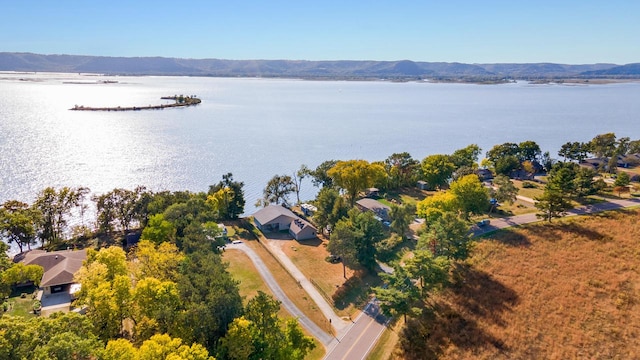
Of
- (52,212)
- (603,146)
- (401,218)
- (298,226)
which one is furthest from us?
(603,146)

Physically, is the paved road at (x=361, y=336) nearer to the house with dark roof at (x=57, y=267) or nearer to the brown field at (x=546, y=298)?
the brown field at (x=546, y=298)

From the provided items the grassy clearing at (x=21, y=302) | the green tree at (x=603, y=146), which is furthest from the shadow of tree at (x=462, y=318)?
the green tree at (x=603, y=146)

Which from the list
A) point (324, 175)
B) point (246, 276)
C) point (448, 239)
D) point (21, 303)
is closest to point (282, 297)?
point (246, 276)

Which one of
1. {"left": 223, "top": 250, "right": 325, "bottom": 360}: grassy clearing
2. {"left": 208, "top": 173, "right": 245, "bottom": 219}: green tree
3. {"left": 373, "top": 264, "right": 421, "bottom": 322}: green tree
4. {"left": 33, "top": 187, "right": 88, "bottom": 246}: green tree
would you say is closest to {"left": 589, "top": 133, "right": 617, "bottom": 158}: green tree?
{"left": 373, "top": 264, "right": 421, "bottom": 322}: green tree

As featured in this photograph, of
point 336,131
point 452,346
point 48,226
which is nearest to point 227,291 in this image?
point 452,346

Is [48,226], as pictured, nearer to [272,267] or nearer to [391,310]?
[272,267]

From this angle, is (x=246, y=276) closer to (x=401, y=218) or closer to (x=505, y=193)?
(x=401, y=218)

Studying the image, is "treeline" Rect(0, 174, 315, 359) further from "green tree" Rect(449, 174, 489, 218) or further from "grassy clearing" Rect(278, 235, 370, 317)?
"green tree" Rect(449, 174, 489, 218)
